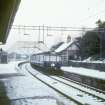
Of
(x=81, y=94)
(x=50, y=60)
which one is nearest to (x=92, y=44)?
(x=50, y=60)

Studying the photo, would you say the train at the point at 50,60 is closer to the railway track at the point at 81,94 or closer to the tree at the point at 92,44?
the tree at the point at 92,44

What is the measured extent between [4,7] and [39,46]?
2724 inches

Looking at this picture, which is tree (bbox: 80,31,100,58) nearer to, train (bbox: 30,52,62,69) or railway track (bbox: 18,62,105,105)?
train (bbox: 30,52,62,69)

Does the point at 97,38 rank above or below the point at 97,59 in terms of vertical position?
above

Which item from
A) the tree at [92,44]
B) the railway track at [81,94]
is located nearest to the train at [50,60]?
the tree at [92,44]

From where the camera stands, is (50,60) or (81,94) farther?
(50,60)

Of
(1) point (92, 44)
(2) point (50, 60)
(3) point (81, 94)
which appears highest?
(1) point (92, 44)

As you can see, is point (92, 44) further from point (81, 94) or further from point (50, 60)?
point (81, 94)

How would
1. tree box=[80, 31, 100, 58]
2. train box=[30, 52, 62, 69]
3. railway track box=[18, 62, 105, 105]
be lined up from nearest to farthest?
railway track box=[18, 62, 105, 105] < train box=[30, 52, 62, 69] < tree box=[80, 31, 100, 58]

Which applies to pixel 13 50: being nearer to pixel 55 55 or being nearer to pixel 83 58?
pixel 83 58

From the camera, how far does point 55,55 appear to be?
46.8m

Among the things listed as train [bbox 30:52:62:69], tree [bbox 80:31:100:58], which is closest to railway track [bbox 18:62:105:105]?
train [bbox 30:52:62:69]

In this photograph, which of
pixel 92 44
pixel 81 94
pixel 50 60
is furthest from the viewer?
pixel 92 44

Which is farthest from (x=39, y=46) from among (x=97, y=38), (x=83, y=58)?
(x=97, y=38)
